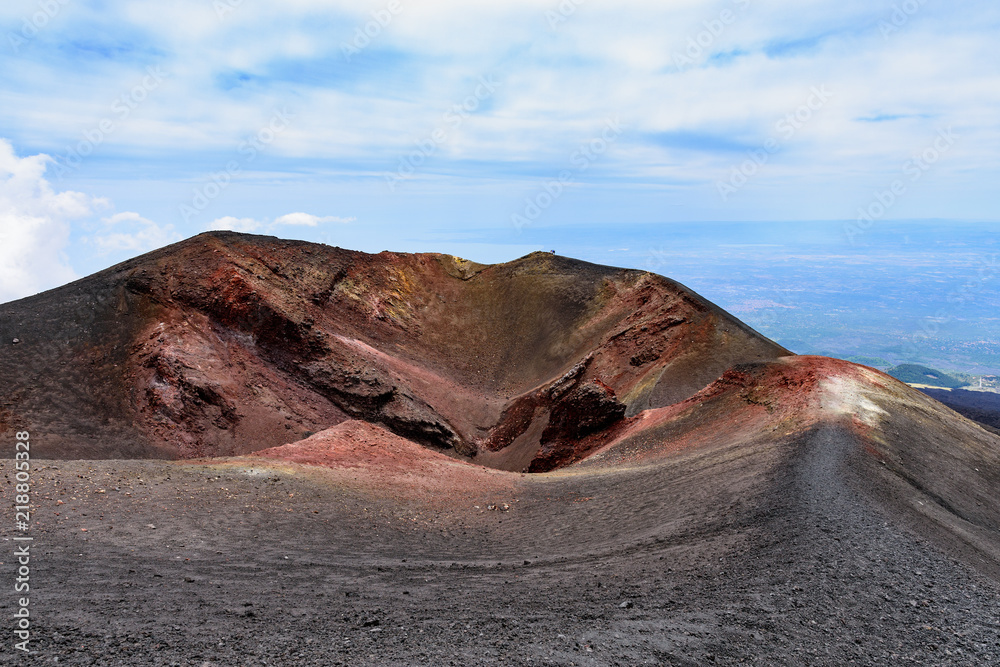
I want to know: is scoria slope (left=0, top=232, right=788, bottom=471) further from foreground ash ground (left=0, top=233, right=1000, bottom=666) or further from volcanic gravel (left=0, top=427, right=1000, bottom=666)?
volcanic gravel (left=0, top=427, right=1000, bottom=666)

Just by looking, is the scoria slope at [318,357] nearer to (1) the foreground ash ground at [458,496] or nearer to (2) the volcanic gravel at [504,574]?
(1) the foreground ash ground at [458,496]

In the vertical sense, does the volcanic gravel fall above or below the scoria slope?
below

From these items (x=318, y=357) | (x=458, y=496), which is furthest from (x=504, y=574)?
(x=318, y=357)

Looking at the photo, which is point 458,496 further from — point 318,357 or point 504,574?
point 318,357

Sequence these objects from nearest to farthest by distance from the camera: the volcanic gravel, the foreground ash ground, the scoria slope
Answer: the volcanic gravel, the foreground ash ground, the scoria slope

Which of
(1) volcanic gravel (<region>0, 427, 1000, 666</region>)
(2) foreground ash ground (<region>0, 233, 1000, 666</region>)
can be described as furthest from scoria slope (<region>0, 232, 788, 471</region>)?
(1) volcanic gravel (<region>0, 427, 1000, 666</region>)

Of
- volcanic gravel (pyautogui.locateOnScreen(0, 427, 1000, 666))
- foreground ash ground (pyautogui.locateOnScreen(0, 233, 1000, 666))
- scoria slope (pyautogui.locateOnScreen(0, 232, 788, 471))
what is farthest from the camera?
scoria slope (pyautogui.locateOnScreen(0, 232, 788, 471))

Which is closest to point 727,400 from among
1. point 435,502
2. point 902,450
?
point 902,450

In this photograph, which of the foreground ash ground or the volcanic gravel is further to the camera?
the foreground ash ground
